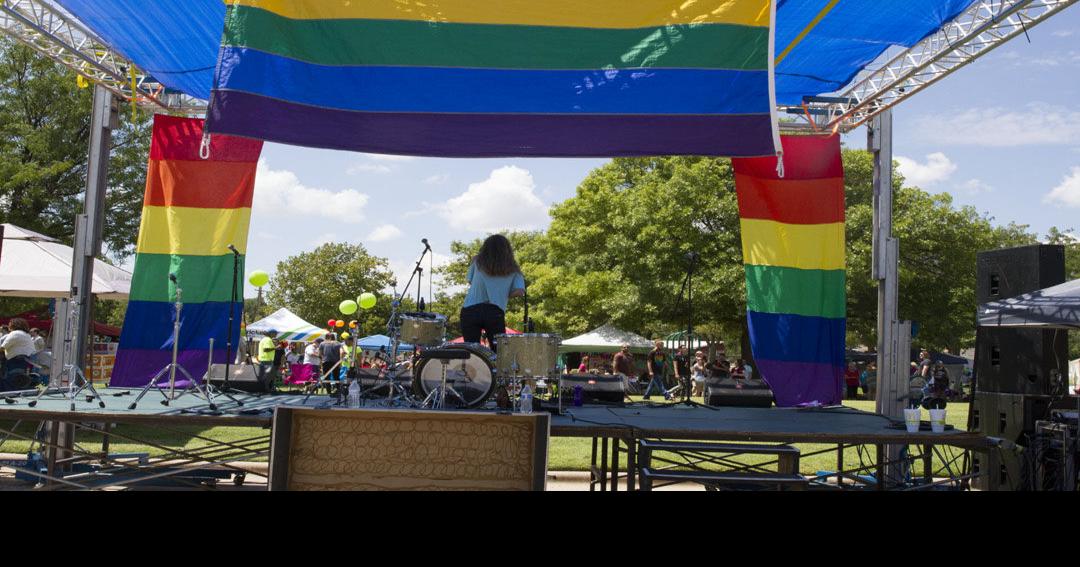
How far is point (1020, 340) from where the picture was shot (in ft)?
23.3

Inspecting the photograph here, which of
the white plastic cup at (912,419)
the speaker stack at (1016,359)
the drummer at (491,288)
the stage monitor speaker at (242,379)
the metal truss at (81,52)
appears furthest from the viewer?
the stage monitor speaker at (242,379)

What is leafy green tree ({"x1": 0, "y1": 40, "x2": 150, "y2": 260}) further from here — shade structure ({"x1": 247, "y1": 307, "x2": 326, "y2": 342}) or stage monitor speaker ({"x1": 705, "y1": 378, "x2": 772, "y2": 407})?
stage monitor speaker ({"x1": 705, "y1": 378, "x2": 772, "y2": 407})

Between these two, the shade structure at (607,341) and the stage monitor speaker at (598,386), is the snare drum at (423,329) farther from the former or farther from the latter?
the shade structure at (607,341)

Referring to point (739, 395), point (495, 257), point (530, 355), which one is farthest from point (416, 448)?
point (739, 395)

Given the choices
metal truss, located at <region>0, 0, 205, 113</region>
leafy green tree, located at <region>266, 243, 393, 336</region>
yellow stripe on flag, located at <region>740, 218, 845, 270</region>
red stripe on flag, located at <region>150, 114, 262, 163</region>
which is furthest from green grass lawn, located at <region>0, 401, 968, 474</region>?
leafy green tree, located at <region>266, 243, 393, 336</region>

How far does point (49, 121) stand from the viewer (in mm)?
21156

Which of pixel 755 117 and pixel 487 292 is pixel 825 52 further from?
pixel 487 292

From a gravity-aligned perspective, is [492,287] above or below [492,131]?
below

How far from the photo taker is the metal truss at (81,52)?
7109 millimetres

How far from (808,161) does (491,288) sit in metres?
4.30

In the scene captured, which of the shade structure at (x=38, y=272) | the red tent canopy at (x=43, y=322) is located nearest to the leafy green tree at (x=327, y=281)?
the red tent canopy at (x=43, y=322)

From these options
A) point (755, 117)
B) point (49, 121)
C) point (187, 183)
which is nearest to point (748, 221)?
point (755, 117)

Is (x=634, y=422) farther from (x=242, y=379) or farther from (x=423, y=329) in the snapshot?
(x=242, y=379)

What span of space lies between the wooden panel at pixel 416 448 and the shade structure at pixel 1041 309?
16.1 feet
